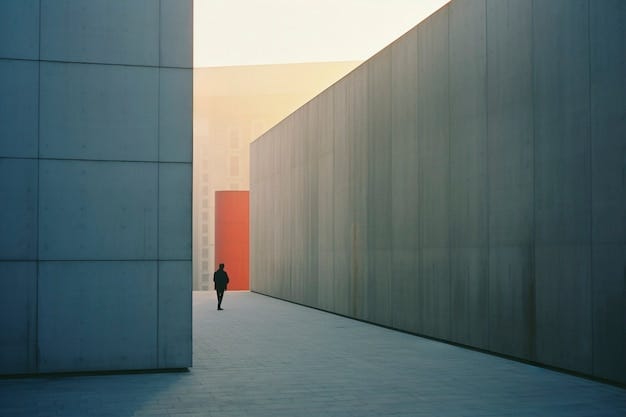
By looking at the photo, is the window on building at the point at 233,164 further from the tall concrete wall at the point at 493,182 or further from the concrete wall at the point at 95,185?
the concrete wall at the point at 95,185

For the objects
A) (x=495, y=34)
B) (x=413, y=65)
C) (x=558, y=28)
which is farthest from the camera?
(x=413, y=65)

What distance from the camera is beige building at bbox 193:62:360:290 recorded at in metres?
69.2

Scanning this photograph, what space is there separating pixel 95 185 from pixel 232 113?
71319 mm

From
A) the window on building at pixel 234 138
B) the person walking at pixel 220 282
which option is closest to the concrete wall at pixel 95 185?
the person walking at pixel 220 282

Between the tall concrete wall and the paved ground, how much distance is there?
0.80m

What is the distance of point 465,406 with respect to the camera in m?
8.61

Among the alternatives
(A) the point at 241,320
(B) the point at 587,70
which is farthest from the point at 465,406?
(A) the point at 241,320

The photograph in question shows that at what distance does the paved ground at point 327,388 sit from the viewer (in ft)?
27.6

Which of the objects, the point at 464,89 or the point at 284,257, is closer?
the point at 464,89

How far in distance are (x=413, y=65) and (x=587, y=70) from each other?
5.86m

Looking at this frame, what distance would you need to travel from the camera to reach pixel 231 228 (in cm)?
4141

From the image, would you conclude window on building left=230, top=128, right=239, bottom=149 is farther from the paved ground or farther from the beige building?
the paved ground

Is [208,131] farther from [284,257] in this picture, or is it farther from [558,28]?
[558,28]

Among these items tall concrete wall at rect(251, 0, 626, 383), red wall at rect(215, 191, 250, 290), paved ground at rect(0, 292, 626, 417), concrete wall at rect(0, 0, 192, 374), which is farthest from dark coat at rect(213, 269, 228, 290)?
red wall at rect(215, 191, 250, 290)
